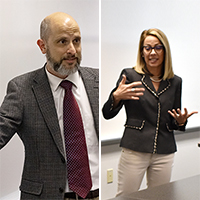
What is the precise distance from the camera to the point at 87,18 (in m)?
1.39

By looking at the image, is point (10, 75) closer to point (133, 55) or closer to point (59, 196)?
point (59, 196)

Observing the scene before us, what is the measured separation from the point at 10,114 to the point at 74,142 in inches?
12.2

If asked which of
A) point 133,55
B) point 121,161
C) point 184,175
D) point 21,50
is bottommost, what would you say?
point 184,175

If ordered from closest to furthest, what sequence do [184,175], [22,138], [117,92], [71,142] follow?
[22,138], [71,142], [117,92], [184,175]

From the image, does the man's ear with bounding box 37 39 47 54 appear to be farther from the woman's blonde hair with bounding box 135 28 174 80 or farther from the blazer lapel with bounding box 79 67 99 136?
the woman's blonde hair with bounding box 135 28 174 80

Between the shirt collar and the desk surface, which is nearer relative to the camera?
the desk surface

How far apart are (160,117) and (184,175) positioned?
0.50 m

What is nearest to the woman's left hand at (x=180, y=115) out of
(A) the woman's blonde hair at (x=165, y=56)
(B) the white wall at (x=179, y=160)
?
(B) the white wall at (x=179, y=160)

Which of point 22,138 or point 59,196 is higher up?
point 22,138

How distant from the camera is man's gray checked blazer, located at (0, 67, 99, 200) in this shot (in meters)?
1.12

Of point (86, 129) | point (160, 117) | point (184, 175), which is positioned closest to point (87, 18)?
point (86, 129)

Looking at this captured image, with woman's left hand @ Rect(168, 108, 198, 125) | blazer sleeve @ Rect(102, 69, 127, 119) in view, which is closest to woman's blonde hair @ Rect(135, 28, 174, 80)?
blazer sleeve @ Rect(102, 69, 127, 119)

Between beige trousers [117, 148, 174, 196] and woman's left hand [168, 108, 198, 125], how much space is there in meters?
0.23

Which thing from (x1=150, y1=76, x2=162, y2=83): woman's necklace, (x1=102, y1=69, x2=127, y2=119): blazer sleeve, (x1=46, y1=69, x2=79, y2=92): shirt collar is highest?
(x1=46, y1=69, x2=79, y2=92): shirt collar
